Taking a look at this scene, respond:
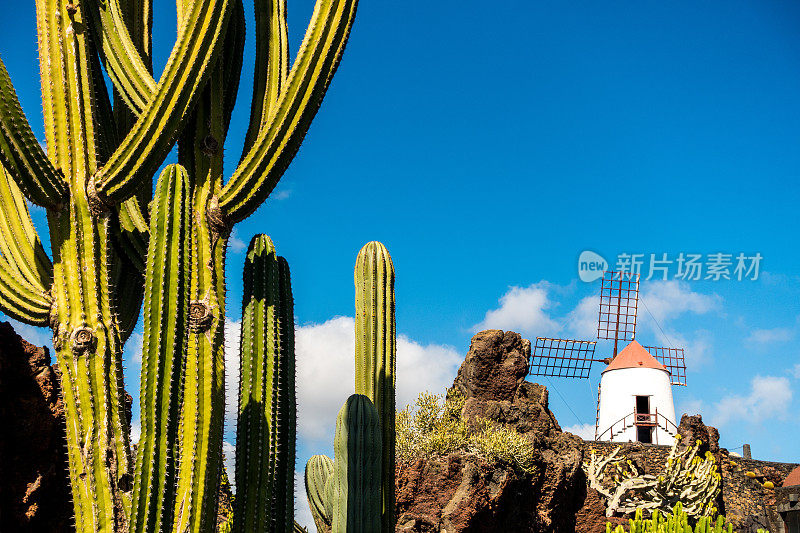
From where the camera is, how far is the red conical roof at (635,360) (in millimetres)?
26730

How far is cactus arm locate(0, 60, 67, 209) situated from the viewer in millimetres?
4082

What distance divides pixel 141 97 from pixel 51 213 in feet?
3.01

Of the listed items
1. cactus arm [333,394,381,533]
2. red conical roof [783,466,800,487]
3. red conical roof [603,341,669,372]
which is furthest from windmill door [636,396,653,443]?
cactus arm [333,394,381,533]

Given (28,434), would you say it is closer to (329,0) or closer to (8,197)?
(8,197)

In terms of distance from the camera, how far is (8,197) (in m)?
4.82

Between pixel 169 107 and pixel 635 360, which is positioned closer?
pixel 169 107

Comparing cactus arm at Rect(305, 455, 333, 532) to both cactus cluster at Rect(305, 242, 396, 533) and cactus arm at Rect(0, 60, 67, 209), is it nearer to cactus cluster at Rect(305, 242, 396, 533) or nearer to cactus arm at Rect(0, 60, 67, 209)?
cactus cluster at Rect(305, 242, 396, 533)

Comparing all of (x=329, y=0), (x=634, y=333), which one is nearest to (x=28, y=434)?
(x=329, y=0)

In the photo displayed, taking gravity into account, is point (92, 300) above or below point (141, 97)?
below

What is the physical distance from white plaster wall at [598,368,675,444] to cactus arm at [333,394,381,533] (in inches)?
799

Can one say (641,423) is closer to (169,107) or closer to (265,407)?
(265,407)

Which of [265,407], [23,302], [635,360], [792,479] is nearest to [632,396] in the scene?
[635,360]

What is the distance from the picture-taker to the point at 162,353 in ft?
13.1

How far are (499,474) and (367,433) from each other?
5.39 meters
